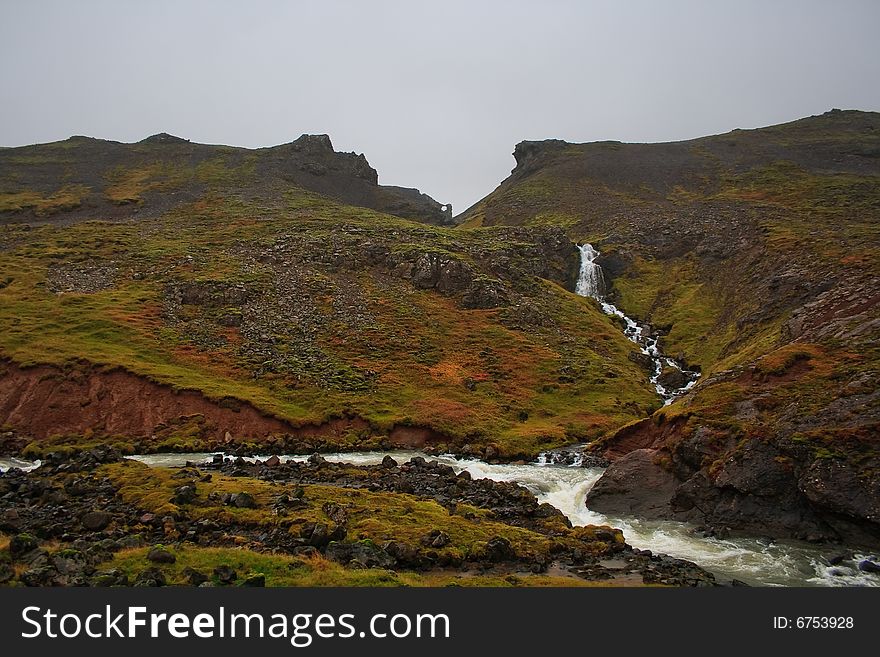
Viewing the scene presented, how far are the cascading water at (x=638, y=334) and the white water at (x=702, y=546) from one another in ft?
104

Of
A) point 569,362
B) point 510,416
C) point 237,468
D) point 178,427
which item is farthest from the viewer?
point 569,362

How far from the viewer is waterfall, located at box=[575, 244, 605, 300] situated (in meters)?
112

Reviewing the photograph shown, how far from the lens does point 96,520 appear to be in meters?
27.3

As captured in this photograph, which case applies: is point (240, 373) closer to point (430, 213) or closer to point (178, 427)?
point (178, 427)

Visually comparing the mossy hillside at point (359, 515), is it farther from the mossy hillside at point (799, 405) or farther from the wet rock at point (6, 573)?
the mossy hillside at point (799, 405)

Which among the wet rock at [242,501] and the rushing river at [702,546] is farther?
the wet rock at [242,501]

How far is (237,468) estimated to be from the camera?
138ft

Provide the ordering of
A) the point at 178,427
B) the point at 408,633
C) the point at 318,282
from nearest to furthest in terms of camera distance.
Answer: the point at 408,633, the point at 178,427, the point at 318,282

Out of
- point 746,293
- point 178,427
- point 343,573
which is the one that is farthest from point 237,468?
point 746,293

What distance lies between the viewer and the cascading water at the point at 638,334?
7431cm

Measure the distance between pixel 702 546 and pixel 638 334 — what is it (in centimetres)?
6569

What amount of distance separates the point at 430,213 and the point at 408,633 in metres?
166

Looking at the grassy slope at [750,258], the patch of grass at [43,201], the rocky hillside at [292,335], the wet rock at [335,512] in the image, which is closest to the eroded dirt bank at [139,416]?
the rocky hillside at [292,335]

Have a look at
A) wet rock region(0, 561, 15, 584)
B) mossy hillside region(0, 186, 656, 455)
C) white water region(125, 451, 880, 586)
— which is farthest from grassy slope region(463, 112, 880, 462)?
wet rock region(0, 561, 15, 584)
